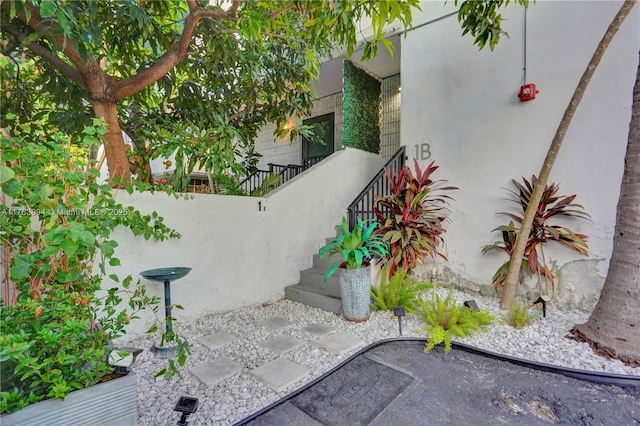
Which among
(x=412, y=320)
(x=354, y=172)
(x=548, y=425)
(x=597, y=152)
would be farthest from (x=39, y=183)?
(x=597, y=152)

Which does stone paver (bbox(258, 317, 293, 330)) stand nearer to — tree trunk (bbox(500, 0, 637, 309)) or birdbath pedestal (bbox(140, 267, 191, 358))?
birdbath pedestal (bbox(140, 267, 191, 358))

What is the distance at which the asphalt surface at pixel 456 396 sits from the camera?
66.1 inches

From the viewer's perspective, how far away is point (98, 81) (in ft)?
8.41

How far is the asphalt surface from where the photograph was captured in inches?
66.1

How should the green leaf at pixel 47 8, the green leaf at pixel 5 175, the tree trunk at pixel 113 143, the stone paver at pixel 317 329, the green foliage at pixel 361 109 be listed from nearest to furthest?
the green leaf at pixel 5 175, the green leaf at pixel 47 8, the tree trunk at pixel 113 143, the stone paver at pixel 317 329, the green foliage at pixel 361 109

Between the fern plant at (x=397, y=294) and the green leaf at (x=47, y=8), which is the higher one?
the green leaf at (x=47, y=8)

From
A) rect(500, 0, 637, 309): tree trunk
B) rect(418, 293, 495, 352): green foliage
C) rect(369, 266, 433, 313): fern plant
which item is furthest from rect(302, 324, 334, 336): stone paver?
rect(500, 0, 637, 309): tree trunk

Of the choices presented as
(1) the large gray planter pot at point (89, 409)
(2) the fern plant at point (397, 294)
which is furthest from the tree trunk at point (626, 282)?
(1) the large gray planter pot at point (89, 409)

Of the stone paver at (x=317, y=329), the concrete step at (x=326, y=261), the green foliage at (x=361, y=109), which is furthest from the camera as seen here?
the green foliage at (x=361, y=109)

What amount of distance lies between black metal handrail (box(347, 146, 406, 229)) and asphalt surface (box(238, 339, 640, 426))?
176 centimetres

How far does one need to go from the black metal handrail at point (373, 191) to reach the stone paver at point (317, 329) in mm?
1231

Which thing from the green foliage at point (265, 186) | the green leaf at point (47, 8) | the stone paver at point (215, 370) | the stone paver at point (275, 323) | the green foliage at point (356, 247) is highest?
the green leaf at point (47, 8)

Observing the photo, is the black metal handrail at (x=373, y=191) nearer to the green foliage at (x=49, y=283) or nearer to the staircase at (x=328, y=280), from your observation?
the staircase at (x=328, y=280)

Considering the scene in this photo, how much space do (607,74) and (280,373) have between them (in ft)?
14.0
